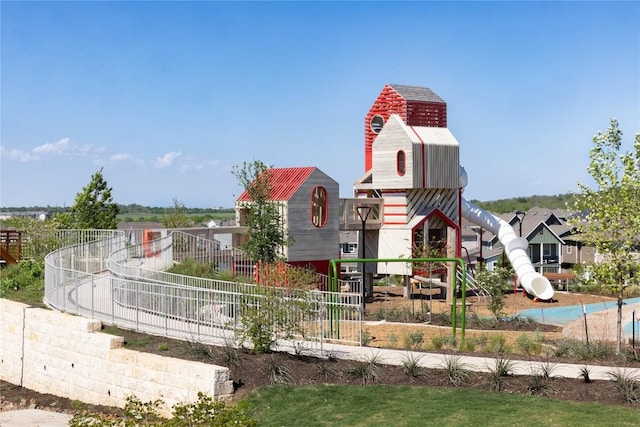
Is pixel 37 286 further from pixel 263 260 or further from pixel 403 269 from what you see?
pixel 403 269

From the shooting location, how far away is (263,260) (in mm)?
→ 32375

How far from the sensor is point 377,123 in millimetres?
42188

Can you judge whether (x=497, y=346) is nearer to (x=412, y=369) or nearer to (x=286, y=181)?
(x=412, y=369)

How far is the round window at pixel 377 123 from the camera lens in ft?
138

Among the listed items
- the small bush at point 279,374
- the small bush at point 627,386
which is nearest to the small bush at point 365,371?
the small bush at point 279,374

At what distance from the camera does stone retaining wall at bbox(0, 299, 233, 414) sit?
17125 mm

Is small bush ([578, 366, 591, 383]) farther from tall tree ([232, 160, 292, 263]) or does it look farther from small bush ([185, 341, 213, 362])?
tall tree ([232, 160, 292, 263])

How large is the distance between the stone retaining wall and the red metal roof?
12.5m

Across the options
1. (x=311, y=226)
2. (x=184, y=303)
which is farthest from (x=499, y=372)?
Answer: (x=311, y=226)

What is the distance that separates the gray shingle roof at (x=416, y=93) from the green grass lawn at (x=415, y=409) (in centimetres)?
2576

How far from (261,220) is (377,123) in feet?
39.1

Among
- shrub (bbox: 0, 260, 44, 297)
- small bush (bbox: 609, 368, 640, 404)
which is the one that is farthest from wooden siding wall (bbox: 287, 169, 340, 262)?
small bush (bbox: 609, 368, 640, 404)

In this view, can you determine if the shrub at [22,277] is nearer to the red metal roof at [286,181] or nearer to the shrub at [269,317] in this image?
the red metal roof at [286,181]

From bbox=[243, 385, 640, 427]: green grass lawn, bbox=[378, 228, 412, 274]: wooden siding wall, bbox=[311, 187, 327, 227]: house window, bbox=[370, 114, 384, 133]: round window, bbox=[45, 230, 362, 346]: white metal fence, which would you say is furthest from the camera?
bbox=[370, 114, 384, 133]: round window
